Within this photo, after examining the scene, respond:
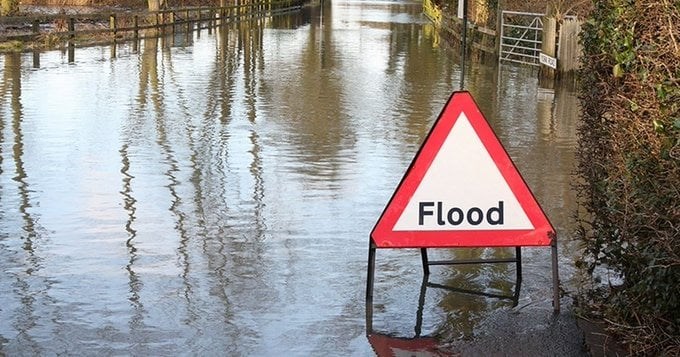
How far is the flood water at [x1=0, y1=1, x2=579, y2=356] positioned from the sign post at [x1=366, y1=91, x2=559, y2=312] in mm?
552

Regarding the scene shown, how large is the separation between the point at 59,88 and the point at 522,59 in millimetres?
12923

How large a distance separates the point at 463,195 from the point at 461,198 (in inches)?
0.8

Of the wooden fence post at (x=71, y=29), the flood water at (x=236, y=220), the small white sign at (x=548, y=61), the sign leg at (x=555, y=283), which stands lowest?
the flood water at (x=236, y=220)

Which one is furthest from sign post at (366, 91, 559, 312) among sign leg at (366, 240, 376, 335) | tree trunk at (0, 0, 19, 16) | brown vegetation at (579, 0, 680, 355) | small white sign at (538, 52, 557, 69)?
tree trunk at (0, 0, 19, 16)

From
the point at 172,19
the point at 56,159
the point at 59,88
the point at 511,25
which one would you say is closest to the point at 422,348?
the point at 56,159

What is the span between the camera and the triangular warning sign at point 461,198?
5957 mm

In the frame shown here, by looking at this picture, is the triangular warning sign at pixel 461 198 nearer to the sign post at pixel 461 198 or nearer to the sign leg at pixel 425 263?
the sign post at pixel 461 198

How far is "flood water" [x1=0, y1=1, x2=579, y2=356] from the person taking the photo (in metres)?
6.28

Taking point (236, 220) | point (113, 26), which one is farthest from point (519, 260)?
point (113, 26)

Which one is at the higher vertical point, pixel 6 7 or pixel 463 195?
pixel 6 7

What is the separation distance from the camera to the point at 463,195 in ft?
19.6

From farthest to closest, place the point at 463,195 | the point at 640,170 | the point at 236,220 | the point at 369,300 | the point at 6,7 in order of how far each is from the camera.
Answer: the point at 6,7
the point at 236,220
the point at 369,300
the point at 463,195
the point at 640,170

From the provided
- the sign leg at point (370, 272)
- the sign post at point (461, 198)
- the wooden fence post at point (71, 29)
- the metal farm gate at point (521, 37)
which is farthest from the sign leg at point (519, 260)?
the wooden fence post at point (71, 29)

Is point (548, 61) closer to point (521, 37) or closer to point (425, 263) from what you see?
point (521, 37)
